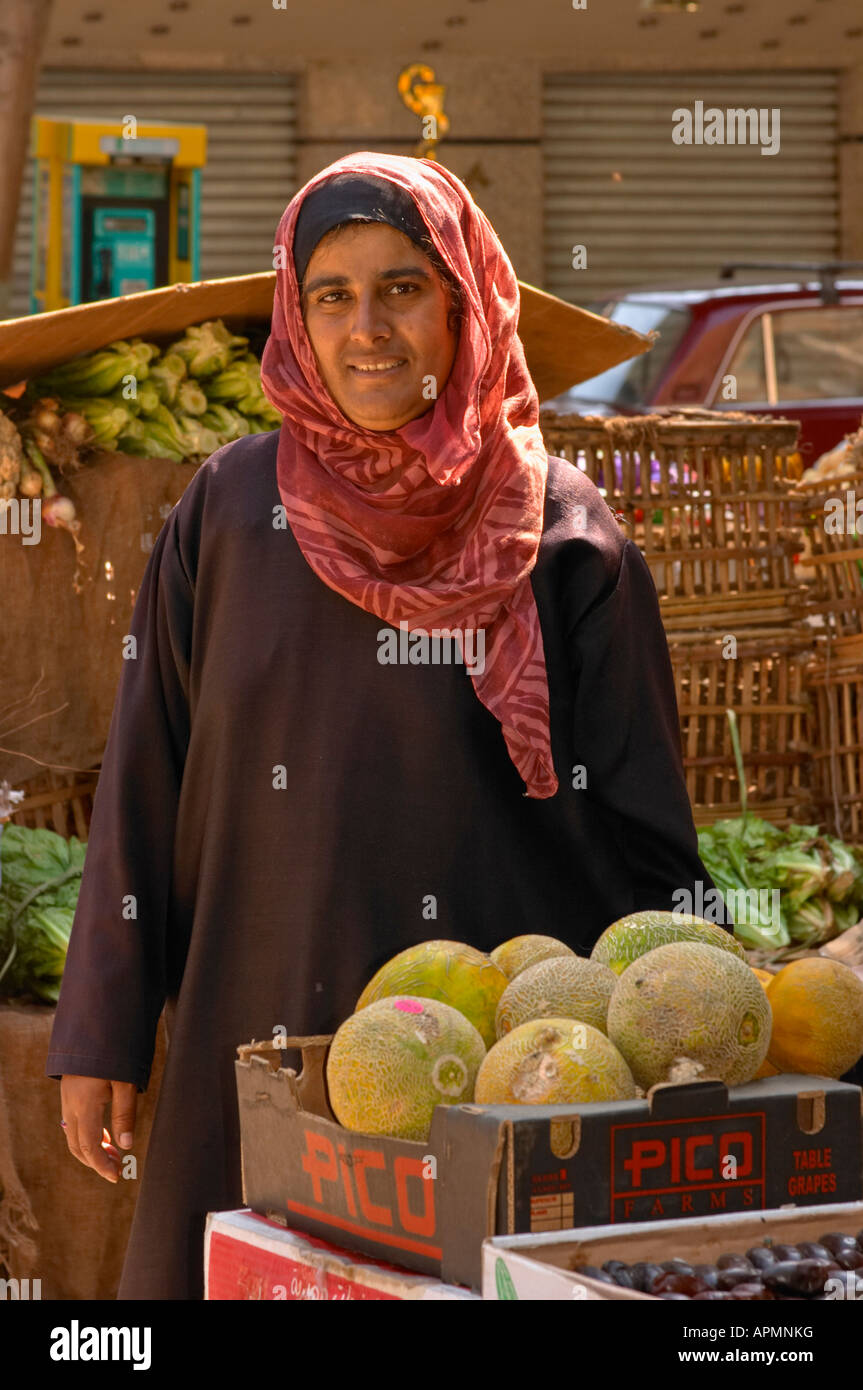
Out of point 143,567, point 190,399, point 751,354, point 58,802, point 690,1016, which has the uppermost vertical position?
point 751,354

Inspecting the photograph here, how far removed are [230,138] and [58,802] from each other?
983 centimetres

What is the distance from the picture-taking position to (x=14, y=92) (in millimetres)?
7238

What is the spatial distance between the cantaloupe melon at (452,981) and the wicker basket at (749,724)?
2.84m

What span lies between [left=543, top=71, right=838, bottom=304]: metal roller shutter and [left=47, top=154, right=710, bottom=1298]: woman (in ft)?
36.1

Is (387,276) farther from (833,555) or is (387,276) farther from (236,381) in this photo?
(833,555)

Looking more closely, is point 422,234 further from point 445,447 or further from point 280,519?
point 280,519

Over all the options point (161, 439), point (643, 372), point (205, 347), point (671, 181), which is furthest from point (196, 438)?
point (671, 181)

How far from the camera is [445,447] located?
2.36m

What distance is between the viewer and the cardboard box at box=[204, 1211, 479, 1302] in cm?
153

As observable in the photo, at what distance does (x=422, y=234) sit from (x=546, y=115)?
11364 mm

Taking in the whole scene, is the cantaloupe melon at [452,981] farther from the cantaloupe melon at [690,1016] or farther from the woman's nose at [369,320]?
the woman's nose at [369,320]

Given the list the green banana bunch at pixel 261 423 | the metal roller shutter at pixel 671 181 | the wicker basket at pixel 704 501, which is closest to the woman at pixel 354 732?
the green banana bunch at pixel 261 423

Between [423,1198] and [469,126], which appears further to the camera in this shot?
[469,126]

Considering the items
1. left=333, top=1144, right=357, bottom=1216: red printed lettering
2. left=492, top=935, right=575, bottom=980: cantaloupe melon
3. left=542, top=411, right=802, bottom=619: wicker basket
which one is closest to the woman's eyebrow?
left=492, top=935, right=575, bottom=980: cantaloupe melon
